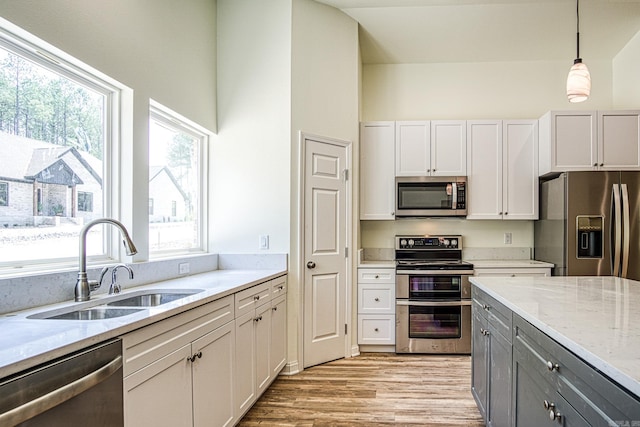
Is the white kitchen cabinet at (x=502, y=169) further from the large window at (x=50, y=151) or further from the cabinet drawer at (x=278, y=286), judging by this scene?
the large window at (x=50, y=151)

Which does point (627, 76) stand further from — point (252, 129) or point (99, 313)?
point (99, 313)

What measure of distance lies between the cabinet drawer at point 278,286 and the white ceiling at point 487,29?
2557 millimetres

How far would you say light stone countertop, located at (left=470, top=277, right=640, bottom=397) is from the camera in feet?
3.22

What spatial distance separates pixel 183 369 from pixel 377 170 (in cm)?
288

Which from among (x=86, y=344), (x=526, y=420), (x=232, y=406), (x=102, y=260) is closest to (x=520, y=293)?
(x=526, y=420)

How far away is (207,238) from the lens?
3312 mm

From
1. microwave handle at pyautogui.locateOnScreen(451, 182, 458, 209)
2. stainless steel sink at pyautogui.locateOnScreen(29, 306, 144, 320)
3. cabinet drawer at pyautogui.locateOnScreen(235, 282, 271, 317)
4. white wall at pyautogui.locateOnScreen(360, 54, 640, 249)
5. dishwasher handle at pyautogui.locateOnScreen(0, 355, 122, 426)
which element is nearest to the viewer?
dishwasher handle at pyautogui.locateOnScreen(0, 355, 122, 426)

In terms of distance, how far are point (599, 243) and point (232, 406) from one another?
3.46 meters

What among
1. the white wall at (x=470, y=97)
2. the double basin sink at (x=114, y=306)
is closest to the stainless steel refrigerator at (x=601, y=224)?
the white wall at (x=470, y=97)

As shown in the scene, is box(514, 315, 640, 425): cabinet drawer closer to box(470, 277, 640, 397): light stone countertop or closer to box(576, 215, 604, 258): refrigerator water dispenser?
box(470, 277, 640, 397): light stone countertop

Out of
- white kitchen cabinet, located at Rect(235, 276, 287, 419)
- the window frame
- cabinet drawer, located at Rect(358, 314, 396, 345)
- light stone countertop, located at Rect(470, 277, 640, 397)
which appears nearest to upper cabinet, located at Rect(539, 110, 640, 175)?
light stone countertop, located at Rect(470, 277, 640, 397)

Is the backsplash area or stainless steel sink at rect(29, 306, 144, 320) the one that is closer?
the backsplash area

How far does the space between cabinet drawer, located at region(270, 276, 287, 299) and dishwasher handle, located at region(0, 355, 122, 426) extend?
63.7 inches

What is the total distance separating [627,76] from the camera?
4027 mm
